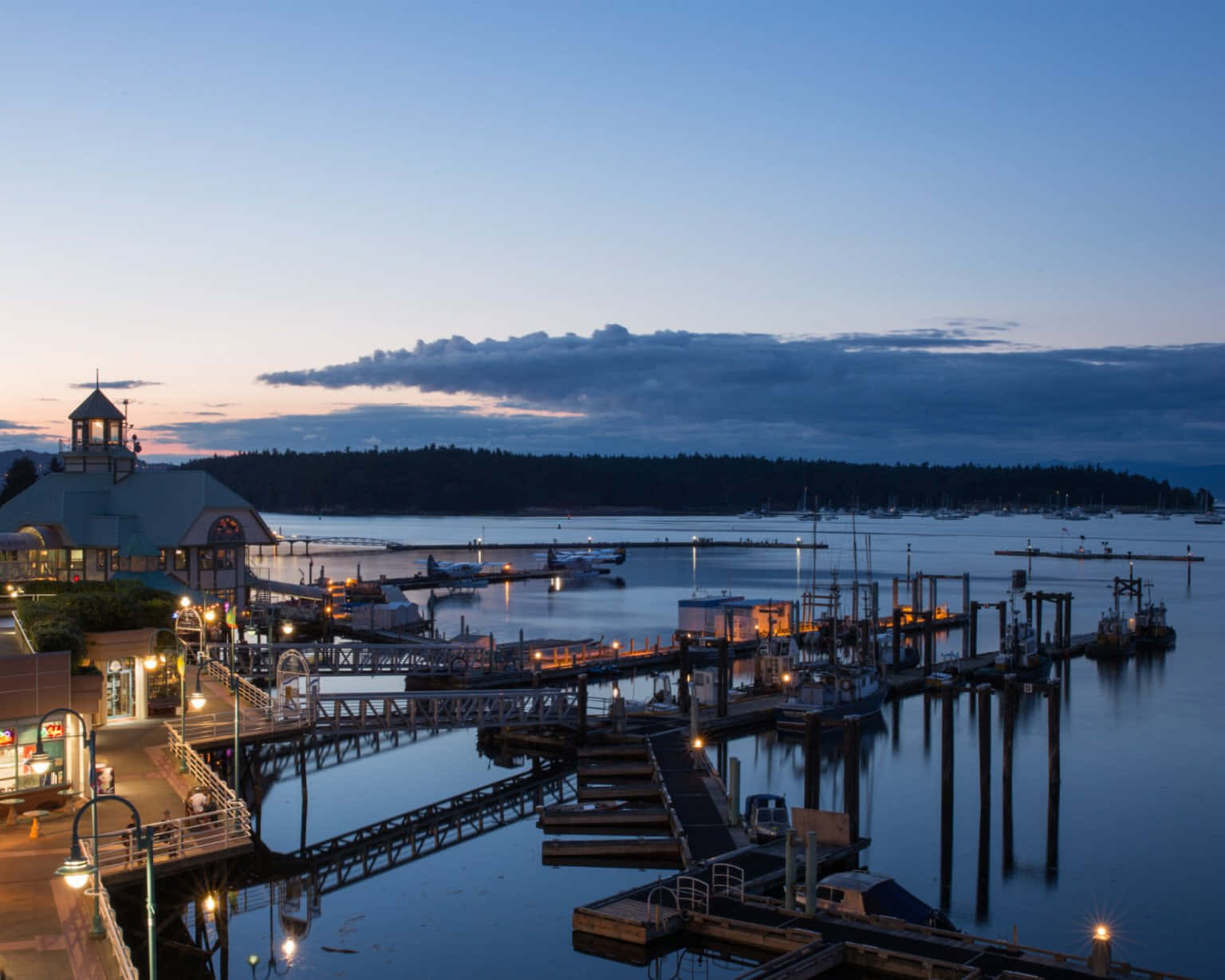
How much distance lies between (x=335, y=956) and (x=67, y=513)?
38.4 m

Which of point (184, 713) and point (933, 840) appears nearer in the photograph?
point (184, 713)

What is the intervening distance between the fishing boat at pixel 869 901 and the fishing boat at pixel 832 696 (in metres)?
20.7

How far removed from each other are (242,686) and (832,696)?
23.7m

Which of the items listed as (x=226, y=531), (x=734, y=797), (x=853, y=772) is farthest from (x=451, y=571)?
(x=853, y=772)

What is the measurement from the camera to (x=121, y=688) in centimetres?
3338

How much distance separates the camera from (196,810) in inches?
928

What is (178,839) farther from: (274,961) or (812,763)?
(812,763)

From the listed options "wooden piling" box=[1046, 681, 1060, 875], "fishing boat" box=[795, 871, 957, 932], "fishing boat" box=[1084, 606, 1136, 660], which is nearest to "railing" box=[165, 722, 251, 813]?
"fishing boat" box=[795, 871, 957, 932]

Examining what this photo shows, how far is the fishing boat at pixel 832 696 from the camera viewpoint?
46375mm

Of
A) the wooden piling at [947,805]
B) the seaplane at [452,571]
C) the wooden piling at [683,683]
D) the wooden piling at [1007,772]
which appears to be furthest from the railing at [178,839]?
the seaplane at [452,571]

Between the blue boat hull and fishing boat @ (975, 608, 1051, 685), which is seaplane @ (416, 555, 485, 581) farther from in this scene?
the blue boat hull

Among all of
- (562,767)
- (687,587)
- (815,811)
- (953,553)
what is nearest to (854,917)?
(815,811)

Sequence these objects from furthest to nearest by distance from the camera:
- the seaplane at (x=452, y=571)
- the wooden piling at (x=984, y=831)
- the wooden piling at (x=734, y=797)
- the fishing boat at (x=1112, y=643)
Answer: the seaplane at (x=452, y=571), the fishing boat at (x=1112, y=643), the wooden piling at (x=734, y=797), the wooden piling at (x=984, y=831)

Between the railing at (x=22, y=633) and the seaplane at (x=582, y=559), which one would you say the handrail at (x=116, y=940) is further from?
the seaplane at (x=582, y=559)
